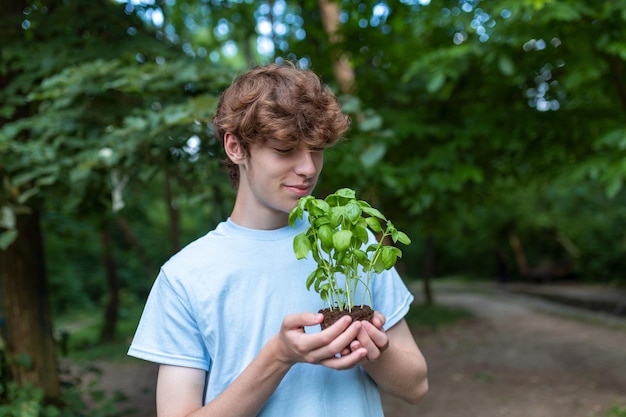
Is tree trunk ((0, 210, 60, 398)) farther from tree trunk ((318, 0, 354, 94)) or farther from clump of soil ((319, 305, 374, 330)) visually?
clump of soil ((319, 305, 374, 330))

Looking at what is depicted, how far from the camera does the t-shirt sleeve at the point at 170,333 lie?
1.42 metres

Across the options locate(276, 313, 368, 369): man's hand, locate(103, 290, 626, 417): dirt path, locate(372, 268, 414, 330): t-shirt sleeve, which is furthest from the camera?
locate(103, 290, 626, 417): dirt path

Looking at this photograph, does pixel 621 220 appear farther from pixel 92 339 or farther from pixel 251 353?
pixel 251 353

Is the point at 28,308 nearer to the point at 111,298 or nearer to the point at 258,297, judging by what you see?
the point at 258,297

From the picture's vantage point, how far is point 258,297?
1.46m

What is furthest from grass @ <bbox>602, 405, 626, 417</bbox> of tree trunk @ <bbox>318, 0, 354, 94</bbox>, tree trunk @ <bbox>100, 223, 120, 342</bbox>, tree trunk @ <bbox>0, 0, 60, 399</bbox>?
tree trunk @ <bbox>100, 223, 120, 342</bbox>

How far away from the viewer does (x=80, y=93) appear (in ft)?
11.1

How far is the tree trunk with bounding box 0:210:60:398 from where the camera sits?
14.6 ft

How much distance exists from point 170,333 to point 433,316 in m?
12.1

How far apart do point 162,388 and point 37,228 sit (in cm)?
360

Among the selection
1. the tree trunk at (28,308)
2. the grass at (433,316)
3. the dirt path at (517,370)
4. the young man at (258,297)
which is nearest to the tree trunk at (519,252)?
the grass at (433,316)

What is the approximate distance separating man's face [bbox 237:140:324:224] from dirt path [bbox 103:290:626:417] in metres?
5.33

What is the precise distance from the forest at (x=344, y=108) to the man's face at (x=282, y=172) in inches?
18.4

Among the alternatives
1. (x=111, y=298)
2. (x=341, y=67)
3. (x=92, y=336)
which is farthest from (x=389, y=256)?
(x=92, y=336)
